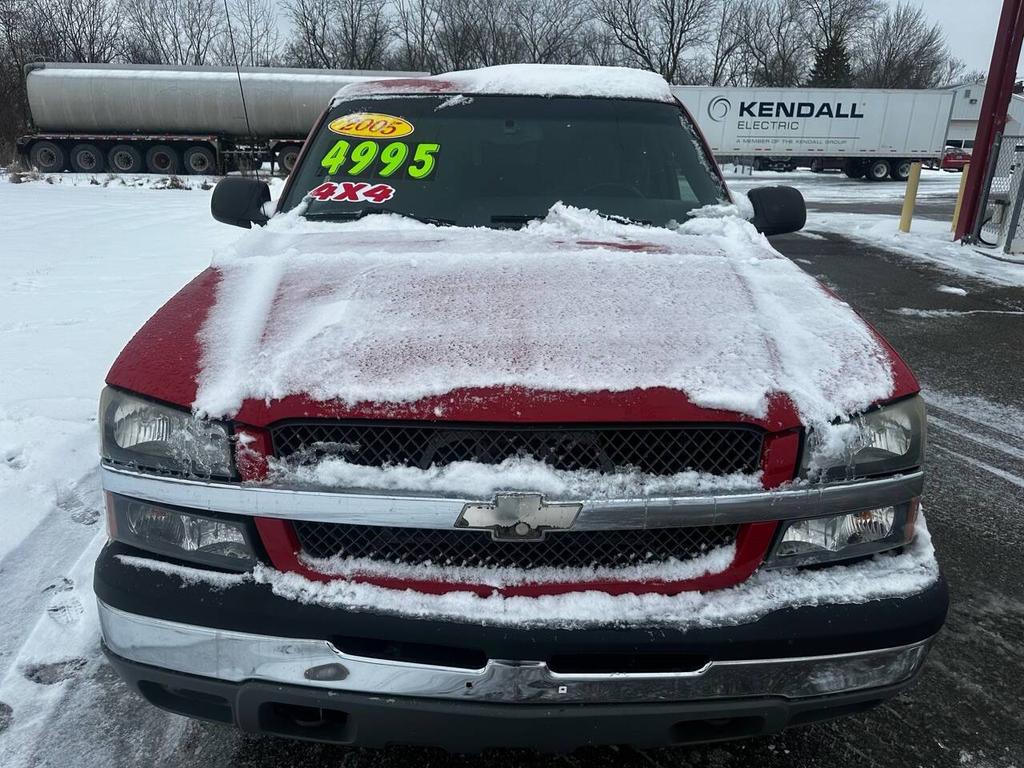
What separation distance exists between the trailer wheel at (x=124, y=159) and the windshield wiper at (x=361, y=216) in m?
29.9

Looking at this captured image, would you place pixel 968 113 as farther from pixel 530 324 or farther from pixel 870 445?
pixel 530 324

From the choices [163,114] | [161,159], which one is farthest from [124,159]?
[163,114]

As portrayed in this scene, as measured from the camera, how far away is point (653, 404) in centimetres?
152

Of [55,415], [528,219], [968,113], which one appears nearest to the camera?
[528,219]

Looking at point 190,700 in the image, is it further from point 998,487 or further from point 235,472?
point 998,487

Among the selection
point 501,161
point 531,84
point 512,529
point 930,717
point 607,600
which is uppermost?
point 531,84

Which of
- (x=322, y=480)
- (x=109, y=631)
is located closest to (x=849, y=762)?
(x=322, y=480)

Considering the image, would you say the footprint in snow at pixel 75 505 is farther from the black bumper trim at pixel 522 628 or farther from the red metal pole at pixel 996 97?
the red metal pole at pixel 996 97

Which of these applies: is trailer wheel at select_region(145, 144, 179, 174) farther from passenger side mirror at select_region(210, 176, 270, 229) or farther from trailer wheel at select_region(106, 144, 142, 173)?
passenger side mirror at select_region(210, 176, 270, 229)

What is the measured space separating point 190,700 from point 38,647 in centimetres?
108

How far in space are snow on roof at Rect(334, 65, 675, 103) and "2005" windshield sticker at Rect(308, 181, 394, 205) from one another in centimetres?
67

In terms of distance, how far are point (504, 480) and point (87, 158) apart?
32.9 m

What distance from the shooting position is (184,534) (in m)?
1.60

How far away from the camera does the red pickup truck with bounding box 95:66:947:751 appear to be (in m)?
1.48
